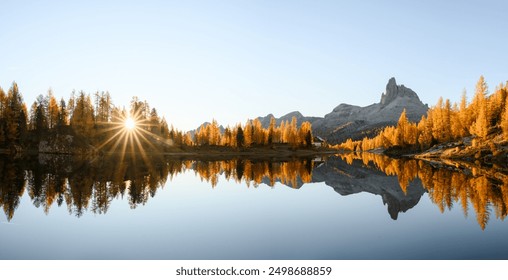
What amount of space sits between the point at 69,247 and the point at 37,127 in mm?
103020

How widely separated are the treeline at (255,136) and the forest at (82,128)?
19.9 inches

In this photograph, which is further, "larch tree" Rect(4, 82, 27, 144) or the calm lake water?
"larch tree" Rect(4, 82, 27, 144)

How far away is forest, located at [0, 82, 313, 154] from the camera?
9412cm

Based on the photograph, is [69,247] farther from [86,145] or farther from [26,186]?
[86,145]

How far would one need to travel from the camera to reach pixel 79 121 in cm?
10069

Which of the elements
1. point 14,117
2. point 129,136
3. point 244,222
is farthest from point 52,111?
point 244,222

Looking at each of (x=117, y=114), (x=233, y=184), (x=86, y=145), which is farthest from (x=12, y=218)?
(x=117, y=114)

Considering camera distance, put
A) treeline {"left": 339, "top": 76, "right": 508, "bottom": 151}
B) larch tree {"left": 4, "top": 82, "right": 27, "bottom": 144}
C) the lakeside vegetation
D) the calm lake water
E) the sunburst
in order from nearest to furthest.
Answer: the calm lake water, the lakeside vegetation, treeline {"left": 339, "top": 76, "right": 508, "bottom": 151}, larch tree {"left": 4, "top": 82, "right": 27, "bottom": 144}, the sunburst

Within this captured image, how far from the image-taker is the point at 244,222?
19719 millimetres

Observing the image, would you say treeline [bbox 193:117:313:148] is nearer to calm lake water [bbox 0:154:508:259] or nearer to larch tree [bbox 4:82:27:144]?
larch tree [bbox 4:82:27:144]

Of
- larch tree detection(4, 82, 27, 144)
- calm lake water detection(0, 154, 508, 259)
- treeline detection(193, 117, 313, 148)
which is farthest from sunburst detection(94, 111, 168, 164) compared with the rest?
calm lake water detection(0, 154, 508, 259)

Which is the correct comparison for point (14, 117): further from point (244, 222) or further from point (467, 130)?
point (467, 130)

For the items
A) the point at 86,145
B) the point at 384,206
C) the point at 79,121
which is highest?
the point at 79,121

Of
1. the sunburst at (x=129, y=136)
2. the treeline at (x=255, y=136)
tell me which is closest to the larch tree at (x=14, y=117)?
the sunburst at (x=129, y=136)
